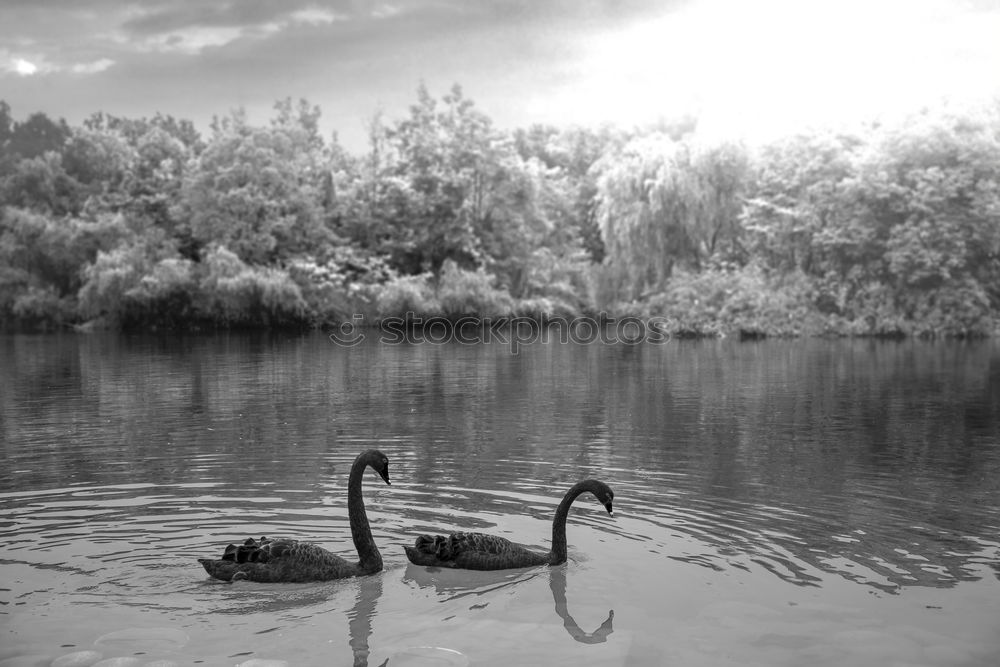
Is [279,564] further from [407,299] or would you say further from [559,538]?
[407,299]

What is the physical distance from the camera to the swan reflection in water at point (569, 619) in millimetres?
6160

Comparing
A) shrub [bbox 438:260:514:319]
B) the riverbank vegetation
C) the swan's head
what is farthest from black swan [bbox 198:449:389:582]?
shrub [bbox 438:260:514:319]

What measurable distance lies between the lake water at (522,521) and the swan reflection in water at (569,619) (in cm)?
2

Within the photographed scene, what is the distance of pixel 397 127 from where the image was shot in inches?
1939

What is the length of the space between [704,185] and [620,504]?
105 feet

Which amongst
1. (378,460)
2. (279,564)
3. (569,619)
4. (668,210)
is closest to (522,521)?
(378,460)

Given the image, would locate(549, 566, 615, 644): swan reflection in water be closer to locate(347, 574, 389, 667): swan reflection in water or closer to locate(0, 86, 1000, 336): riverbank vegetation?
locate(347, 574, 389, 667): swan reflection in water

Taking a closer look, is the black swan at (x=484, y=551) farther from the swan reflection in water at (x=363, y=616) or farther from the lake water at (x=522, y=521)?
the swan reflection in water at (x=363, y=616)

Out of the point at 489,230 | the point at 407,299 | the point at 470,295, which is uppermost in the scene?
the point at 489,230

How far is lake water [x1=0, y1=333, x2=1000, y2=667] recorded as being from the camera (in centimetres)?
604

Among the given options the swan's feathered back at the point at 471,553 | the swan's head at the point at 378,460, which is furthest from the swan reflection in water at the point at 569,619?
the swan's head at the point at 378,460

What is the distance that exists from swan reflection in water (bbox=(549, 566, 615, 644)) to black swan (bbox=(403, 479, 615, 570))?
20cm

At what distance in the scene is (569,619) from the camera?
650 cm

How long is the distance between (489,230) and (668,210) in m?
11.1
